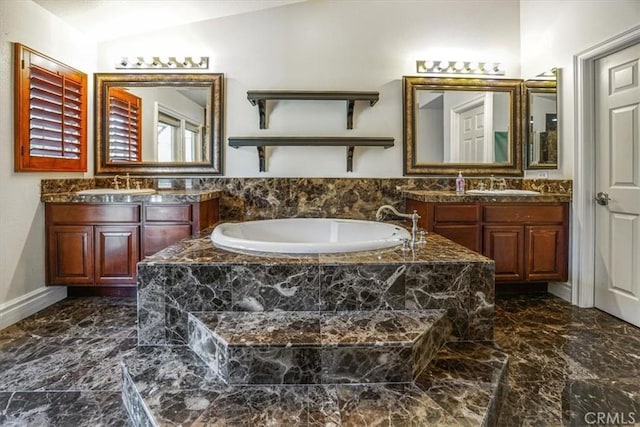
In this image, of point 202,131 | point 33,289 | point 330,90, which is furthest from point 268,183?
point 33,289

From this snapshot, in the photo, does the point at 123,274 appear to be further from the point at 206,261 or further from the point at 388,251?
the point at 388,251

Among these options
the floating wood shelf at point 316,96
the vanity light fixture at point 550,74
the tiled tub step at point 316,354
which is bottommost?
the tiled tub step at point 316,354

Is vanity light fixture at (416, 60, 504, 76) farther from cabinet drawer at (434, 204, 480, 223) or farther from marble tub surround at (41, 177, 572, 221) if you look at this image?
cabinet drawer at (434, 204, 480, 223)

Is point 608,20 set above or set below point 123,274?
above

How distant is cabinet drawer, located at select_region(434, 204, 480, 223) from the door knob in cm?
86

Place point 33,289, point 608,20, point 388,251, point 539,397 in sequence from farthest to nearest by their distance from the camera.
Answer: point 33,289 < point 608,20 < point 388,251 < point 539,397

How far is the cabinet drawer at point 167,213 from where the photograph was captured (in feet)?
9.67

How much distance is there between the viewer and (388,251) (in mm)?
2146

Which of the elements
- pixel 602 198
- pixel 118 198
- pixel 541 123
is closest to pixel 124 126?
pixel 118 198

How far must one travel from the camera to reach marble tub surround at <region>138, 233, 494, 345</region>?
189cm

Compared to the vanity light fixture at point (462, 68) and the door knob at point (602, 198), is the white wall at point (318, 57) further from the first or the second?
the door knob at point (602, 198)

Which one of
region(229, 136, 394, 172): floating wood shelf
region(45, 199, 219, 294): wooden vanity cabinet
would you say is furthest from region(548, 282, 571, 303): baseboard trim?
region(45, 199, 219, 294): wooden vanity cabinet

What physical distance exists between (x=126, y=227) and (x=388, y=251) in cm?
209

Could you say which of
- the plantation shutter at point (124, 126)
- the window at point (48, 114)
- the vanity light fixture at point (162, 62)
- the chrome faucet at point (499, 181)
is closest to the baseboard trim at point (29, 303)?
the window at point (48, 114)
